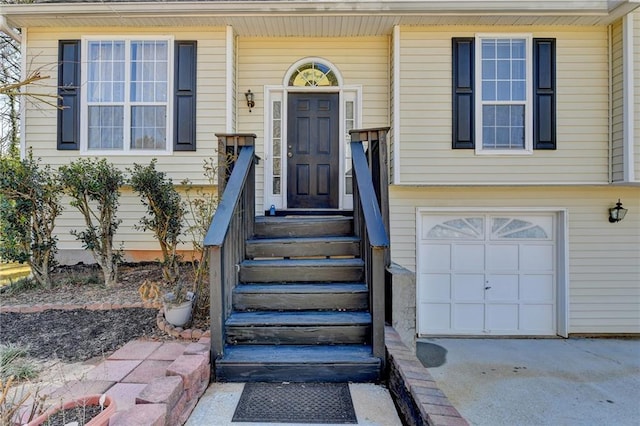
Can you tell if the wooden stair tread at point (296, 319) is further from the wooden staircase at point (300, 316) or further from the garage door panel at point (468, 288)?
the garage door panel at point (468, 288)

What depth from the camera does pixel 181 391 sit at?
2.03 meters

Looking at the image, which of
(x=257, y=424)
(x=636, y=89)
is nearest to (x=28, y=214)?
(x=257, y=424)

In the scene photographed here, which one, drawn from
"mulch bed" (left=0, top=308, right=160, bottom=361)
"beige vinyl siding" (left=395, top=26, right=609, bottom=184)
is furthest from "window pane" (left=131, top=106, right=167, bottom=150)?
"beige vinyl siding" (left=395, top=26, right=609, bottom=184)

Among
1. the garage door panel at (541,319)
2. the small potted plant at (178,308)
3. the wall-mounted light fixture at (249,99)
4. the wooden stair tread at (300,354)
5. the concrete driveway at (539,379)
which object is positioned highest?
the wall-mounted light fixture at (249,99)

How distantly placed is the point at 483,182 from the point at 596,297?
9.31ft

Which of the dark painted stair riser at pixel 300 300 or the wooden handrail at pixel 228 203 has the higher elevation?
the wooden handrail at pixel 228 203

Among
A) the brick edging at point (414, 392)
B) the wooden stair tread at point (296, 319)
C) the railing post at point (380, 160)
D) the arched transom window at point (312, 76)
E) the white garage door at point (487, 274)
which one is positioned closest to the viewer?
the brick edging at point (414, 392)

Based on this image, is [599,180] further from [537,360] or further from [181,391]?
[181,391]

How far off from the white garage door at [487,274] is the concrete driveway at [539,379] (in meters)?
0.30

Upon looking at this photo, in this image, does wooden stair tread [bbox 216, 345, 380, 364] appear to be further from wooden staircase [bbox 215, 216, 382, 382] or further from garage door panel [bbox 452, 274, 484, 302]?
garage door panel [bbox 452, 274, 484, 302]

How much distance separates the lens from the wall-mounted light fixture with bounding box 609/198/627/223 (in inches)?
222

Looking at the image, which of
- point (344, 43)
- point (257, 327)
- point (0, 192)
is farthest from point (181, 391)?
point (344, 43)

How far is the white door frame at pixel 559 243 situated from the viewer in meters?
5.73

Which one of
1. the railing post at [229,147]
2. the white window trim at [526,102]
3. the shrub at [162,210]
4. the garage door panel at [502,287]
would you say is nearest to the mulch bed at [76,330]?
the shrub at [162,210]
